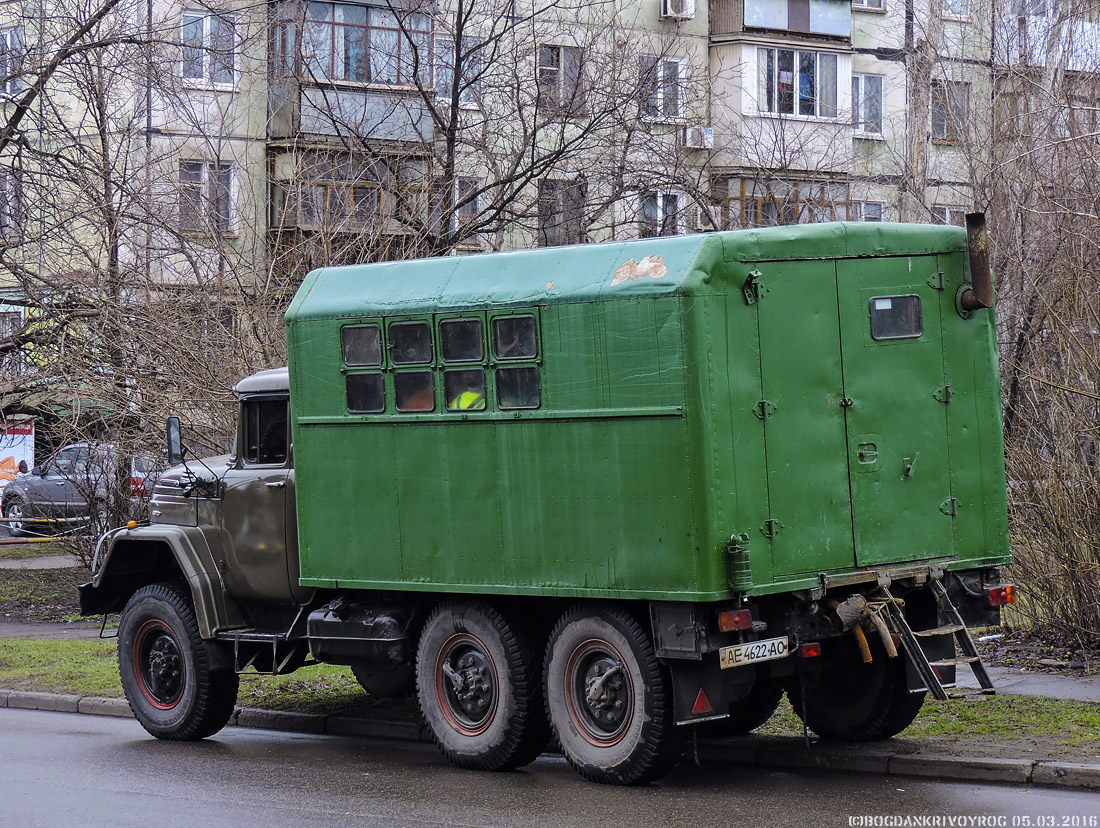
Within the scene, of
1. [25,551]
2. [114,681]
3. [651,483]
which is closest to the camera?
[651,483]

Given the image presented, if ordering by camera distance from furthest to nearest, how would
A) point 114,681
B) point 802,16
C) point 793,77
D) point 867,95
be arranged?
point 867,95 < point 802,16 < point 793,77 < point 114,681

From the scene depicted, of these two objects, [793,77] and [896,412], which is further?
[793,77]

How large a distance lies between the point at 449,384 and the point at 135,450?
9.99 meters

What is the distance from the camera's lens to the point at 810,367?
908cm

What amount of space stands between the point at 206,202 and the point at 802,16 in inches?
974

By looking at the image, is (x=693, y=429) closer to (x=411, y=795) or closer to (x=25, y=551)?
(x=411, y=795)

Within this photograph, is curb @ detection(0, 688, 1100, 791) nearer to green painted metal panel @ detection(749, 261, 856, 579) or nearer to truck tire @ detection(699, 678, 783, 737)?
truck tire @ detection(699, 678, 783, 737)

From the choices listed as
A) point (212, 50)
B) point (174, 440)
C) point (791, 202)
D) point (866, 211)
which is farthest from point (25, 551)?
point (174, 440)

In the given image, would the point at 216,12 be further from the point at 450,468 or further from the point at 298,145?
the point at 450,468

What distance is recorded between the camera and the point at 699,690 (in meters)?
8.72

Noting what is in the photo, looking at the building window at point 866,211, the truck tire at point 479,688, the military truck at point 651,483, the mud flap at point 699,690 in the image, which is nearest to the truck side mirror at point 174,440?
the military truck at point 651,483

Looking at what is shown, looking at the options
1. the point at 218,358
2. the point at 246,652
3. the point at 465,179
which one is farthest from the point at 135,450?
the point at 246,652

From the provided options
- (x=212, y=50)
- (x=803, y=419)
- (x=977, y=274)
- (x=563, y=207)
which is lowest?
(x=803, y=419)

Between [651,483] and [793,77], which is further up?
[793,77]
